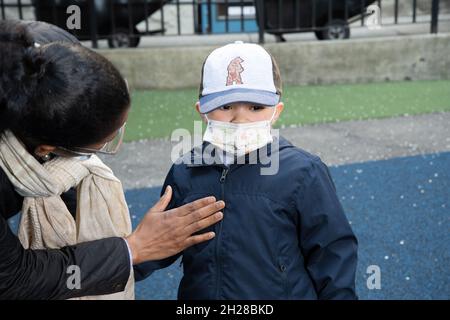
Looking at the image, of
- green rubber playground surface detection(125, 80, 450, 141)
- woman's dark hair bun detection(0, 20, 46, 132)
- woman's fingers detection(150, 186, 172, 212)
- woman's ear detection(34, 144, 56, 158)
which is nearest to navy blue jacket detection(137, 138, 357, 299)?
woman's fingers detection(150, 186, 172, 212)

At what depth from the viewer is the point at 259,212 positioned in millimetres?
1714

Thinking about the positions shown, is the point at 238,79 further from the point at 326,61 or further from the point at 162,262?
the point at 326,61

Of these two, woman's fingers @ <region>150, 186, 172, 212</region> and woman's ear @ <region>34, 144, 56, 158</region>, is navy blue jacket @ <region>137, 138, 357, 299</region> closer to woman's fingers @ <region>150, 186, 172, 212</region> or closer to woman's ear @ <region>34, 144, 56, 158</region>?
woman's fingers @ <region>150, 186, 172, 212</region>

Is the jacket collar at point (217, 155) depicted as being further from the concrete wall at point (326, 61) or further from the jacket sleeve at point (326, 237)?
the concrete wall at point (326, 61)

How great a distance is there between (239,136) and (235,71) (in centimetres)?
19

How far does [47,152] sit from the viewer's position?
168 cm

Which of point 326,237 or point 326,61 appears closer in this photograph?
point 326,237

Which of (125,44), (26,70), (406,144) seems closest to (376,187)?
(406,144)

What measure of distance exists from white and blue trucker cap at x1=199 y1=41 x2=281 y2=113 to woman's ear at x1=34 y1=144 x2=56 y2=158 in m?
0.43

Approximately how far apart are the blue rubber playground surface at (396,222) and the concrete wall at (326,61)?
3.30m

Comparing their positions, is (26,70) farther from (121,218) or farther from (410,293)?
(410,293)

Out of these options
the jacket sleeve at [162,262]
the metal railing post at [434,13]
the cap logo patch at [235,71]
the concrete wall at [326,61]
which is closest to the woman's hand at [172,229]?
the jacket sleeve at [162,262]

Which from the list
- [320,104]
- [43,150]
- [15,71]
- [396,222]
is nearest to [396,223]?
[396,222]

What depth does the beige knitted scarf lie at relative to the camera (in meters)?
1.66
